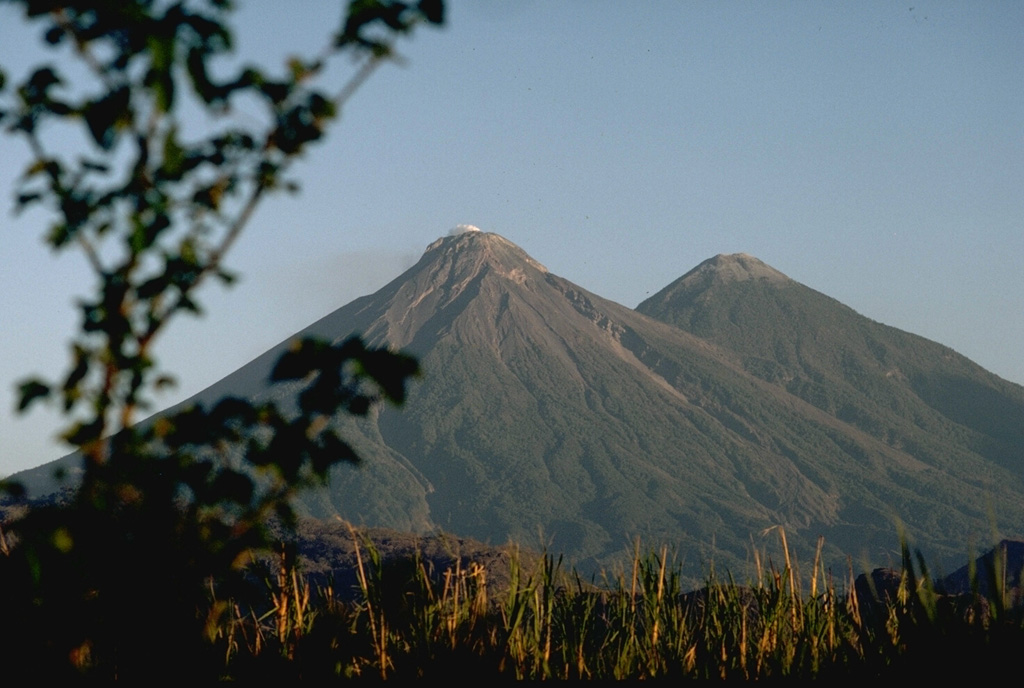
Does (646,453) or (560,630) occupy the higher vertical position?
(646,453)

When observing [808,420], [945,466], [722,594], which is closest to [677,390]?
[808,420]

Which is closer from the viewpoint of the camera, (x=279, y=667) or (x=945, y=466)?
(x=279, y=667)

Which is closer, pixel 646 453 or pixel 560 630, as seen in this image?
pixel 560 630

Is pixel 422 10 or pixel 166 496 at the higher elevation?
pixel 422 10

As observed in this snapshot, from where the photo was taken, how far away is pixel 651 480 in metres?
159

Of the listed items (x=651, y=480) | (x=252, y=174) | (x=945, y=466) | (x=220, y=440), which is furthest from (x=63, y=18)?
(x=945, y=466)

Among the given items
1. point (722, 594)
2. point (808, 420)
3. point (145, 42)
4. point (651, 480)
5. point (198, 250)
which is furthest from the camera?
point (808, 420)

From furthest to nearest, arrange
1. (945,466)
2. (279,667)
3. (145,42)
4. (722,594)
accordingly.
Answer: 1. (945,466)
2. (722,594)
3. (279,667)
4. (145,42)

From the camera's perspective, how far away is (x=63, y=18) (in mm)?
2467

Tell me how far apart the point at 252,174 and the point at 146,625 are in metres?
1.03

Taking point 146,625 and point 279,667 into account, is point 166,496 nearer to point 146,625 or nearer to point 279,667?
point 146,625

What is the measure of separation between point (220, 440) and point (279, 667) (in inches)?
57.7

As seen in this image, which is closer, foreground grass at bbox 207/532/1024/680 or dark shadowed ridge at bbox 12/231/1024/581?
foreground grass at bbox 207/532/1024/680

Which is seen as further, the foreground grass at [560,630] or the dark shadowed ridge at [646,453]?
Answer: the dark shadowed ridge at [646,453]
